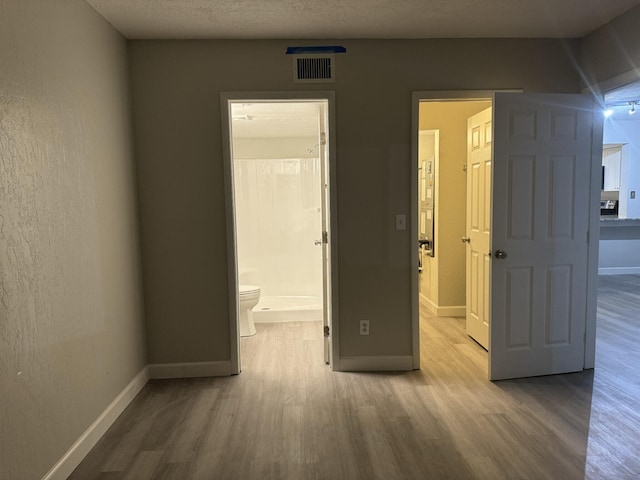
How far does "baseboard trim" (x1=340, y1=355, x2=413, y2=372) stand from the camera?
327 cm

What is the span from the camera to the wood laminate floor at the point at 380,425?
210 cm

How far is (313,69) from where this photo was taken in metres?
3.05

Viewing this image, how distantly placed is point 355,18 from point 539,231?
190 cm

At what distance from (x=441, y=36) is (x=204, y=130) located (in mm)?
1802

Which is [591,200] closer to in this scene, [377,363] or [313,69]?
[377,363]

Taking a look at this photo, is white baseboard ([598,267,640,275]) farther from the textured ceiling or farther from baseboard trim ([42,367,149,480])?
baseboard trim ([42,367,149,480])

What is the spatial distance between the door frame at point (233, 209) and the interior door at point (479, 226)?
1271 millimetres

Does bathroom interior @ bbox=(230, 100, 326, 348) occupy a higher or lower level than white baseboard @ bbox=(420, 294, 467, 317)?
higher

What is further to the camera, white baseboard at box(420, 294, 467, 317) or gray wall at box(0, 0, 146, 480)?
white baseboard at box(420, 294, 467, 317)

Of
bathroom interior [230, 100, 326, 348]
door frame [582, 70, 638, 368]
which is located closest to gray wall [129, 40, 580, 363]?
door frame [582, 70, 638, 368]

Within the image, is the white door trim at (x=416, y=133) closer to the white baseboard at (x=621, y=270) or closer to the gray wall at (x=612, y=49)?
the gray wall at (x=612, y=49)

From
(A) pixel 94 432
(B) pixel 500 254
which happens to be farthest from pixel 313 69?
(A) pixel 94 432

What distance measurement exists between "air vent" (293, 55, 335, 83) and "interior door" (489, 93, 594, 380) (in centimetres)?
116

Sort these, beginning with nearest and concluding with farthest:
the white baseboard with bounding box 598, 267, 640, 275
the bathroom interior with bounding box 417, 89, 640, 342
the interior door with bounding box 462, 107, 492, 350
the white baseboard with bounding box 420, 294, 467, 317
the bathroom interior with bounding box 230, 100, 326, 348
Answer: the interior door with bounding box 462, 107, 492, 350, the bathroom interior with bounding box 417, 89, 640, 342, the white baseboard with bounding box 420, 294, 467, 317, the bathroom interior with bounding box 230, 100, 326, 348, the white baseboard with bounding box 598, 267, 640, 275
